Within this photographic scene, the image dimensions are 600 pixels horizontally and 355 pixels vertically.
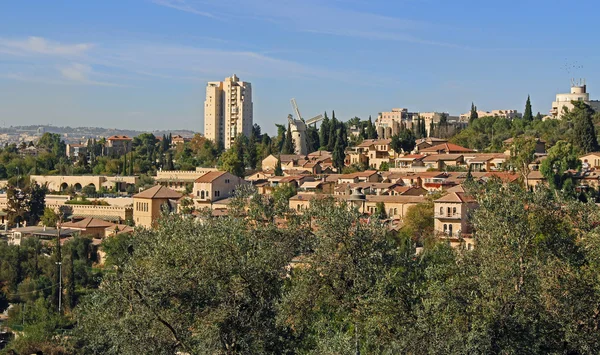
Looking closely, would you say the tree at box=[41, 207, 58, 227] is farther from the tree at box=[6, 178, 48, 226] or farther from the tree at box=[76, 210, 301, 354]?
the tree at box=[76, 210, 301, 354]

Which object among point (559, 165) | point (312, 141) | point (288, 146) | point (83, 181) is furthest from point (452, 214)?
point (312, 141)

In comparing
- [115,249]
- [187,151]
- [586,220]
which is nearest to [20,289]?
[115,249]

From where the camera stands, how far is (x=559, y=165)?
4475cm

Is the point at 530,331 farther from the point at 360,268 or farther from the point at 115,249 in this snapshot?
the point at 115,249

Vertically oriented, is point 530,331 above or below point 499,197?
below

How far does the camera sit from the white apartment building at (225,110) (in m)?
104

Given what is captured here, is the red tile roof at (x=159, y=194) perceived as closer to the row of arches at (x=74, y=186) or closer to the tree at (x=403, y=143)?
the tree at (x=403, y=143)

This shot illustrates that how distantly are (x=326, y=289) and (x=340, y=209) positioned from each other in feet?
5.76

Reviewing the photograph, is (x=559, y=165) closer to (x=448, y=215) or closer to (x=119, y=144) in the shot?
(x=448, y=215)

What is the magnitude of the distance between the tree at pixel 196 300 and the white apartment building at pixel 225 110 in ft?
Result: 281

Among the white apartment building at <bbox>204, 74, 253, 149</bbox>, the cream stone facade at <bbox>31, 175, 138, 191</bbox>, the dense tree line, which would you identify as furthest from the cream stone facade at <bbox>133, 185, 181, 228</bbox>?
the white apartment building at <bbox>204, 74, 253, 149</bbox>

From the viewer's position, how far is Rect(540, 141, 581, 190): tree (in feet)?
144

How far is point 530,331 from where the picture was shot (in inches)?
647

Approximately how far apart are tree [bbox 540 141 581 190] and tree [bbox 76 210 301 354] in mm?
27636
